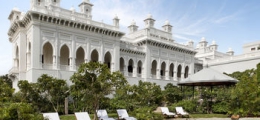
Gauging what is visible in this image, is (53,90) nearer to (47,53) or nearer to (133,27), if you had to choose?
(47,53)

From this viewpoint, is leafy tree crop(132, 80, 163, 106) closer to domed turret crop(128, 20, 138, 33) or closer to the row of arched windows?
the row of arched windows

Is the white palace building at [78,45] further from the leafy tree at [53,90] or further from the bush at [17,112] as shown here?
the bush at [17,112]

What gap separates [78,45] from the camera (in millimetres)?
25344

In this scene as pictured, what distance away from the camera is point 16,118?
8.02m

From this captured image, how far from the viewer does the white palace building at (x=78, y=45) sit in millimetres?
22812

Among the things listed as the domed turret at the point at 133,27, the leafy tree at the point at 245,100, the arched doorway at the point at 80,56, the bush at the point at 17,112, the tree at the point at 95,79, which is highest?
the domed turret at the point at 133,27

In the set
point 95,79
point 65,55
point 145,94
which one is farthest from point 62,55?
point 95,79

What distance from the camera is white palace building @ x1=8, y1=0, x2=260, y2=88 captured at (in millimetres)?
22812

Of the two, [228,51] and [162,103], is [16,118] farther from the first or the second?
[228,51]

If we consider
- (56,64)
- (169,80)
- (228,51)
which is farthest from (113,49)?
(228,51)

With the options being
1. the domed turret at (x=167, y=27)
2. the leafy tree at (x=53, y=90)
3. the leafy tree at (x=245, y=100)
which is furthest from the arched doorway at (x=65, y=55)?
the leafy tree at (x=245, y=100)

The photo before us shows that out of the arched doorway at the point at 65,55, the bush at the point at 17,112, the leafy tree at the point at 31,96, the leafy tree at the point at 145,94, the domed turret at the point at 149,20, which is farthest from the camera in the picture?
the domed turret at the point at 149,20

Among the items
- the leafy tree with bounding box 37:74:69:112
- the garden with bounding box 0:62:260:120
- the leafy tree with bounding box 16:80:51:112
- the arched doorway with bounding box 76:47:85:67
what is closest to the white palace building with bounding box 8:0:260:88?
the arched doorway with bounding box 76:47:85:67

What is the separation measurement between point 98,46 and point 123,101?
9.57m
